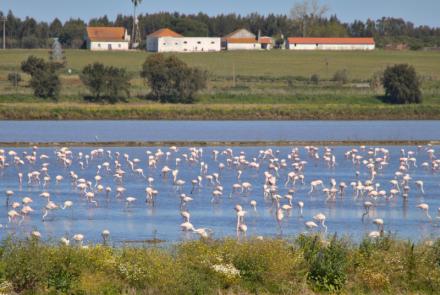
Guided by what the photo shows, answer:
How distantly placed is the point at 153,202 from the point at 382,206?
260 inches

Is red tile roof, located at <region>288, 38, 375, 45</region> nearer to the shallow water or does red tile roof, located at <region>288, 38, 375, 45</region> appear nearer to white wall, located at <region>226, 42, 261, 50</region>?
white wall, located at <region>226, 42, 261, 50</region>

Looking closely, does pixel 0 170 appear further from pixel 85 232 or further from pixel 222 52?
pixel 222 52

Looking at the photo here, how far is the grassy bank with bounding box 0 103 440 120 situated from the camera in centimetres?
6838

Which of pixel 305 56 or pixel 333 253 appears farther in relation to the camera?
pixel 305 56

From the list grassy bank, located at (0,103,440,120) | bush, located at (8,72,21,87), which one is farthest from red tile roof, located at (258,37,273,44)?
grassy bank, located at (0,103,440,120)

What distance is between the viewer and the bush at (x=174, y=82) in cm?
7850

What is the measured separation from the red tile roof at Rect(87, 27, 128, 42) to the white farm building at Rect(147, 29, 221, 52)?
5.38 meters

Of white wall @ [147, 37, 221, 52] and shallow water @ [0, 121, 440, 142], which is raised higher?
white wall @ [147, 37, 221, 52]

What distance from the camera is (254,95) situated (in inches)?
3179

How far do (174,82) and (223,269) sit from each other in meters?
61.4

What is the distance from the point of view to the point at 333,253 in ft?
63.2

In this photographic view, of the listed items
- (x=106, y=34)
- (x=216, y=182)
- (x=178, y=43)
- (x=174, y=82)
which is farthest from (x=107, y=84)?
(x=106, y=34)

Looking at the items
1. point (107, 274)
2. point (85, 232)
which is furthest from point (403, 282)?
point (85, 232)

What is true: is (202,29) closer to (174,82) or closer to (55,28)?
(55,28)
